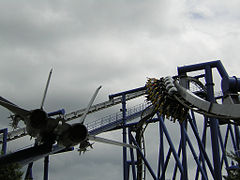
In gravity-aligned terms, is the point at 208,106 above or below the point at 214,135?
above

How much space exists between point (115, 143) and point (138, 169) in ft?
45.5

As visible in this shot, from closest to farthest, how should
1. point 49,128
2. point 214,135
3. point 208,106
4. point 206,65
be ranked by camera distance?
point 49,128 < point 208,106 < point 214,135 < point 206,65

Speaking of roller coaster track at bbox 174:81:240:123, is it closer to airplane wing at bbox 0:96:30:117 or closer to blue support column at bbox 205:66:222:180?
blue support column at bbox 205:66:222:180

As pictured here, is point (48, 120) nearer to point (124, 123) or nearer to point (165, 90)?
point (165, 90)

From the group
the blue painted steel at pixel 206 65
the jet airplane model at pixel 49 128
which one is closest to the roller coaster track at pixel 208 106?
the blue painted steel at pixel 206 65

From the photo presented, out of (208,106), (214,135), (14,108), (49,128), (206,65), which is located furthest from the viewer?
(206,65)

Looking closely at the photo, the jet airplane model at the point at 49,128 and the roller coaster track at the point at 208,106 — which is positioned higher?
the roller coaster track at the point at 208,106

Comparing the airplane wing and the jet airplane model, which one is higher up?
the airplane wing

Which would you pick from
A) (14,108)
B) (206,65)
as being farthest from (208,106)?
(14,108)

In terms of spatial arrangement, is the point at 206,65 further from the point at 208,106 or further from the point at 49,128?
the point at 49,128

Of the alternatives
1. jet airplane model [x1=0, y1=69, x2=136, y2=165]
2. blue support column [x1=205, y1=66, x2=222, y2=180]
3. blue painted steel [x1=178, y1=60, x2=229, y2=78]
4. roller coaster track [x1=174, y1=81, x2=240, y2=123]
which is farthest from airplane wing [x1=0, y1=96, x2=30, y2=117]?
blue painted steel [x1=178, y1=60, x2=229, y2=78]

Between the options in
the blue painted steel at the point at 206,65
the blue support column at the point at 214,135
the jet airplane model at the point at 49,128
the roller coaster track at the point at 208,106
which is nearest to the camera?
the jet airplane model at the point at 49,128

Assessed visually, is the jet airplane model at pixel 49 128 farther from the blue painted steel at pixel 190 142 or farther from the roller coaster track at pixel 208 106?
the roller coaster track at pixel 208 106

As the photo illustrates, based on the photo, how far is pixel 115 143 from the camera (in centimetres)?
802
